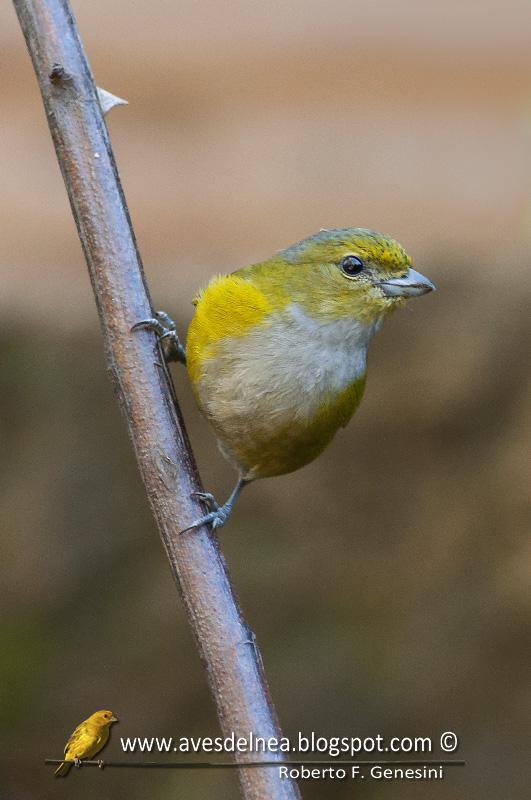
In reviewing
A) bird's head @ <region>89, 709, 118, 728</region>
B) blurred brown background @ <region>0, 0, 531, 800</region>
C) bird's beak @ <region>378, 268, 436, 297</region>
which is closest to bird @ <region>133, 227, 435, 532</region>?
bird's beak @ <region>378, 268, 436, 297</region>

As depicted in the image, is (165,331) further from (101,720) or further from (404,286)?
(101,720)

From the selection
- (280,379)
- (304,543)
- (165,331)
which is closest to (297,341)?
(280,379)

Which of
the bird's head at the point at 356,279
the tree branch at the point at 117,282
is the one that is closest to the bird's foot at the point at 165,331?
the tree branch at the point at 117,282

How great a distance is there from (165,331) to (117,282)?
0.24 metres

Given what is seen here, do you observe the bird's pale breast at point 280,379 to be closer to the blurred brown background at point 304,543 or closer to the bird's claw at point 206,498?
the bird's claw at point 206,498

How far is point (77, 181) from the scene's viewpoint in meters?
2.39

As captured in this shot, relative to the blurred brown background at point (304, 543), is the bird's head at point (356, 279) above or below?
above

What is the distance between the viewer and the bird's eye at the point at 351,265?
289 cm

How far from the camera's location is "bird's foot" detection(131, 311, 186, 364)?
240cm

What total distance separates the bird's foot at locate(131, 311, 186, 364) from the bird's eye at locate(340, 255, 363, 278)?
50 cm

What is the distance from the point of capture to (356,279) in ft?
9.48

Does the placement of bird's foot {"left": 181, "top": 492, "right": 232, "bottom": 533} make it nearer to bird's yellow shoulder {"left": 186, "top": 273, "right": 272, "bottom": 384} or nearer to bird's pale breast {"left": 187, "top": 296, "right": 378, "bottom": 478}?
bird's pale breast {"left": 187, "top": 296, "right": 378, "bottom": 478}

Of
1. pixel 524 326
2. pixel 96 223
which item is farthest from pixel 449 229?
pixel 96 223

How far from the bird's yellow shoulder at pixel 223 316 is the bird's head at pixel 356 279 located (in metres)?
0.09
